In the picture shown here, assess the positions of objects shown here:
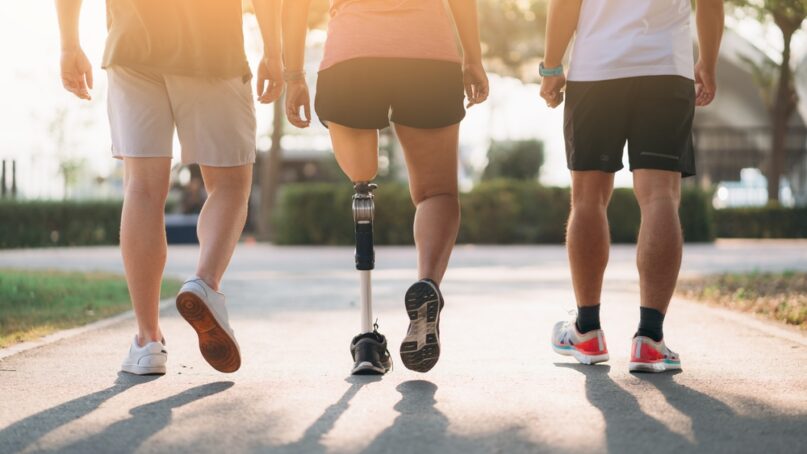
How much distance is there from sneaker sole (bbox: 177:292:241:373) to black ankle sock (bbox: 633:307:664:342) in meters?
1.52

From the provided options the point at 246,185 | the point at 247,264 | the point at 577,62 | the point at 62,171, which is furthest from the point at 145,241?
the point at 62,171

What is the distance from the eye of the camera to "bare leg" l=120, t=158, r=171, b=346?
423cm

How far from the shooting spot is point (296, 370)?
4457mm

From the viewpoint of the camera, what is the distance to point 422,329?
394 centimetres

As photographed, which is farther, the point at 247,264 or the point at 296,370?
the point at 247,264

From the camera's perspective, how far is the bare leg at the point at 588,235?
4.56 meters

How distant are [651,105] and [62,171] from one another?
29822 mm

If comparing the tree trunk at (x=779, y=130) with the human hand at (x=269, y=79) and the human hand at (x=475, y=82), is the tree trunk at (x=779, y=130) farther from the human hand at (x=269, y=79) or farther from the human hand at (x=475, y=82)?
the human hand at (x=269, y=79)

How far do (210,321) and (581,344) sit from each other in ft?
5.03

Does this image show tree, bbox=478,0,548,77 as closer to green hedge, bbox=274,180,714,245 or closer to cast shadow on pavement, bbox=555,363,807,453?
green hedge, bbox=274,180,714,245

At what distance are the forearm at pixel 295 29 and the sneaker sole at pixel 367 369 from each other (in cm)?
113

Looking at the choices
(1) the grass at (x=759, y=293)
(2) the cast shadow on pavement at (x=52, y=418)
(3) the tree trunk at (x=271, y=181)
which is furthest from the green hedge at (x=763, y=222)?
(2) the cast shadow on pavement at (x=52, y=418)

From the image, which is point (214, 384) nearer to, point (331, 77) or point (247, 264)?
point (331, 77)

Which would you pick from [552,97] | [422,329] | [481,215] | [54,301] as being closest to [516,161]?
[481,215]
